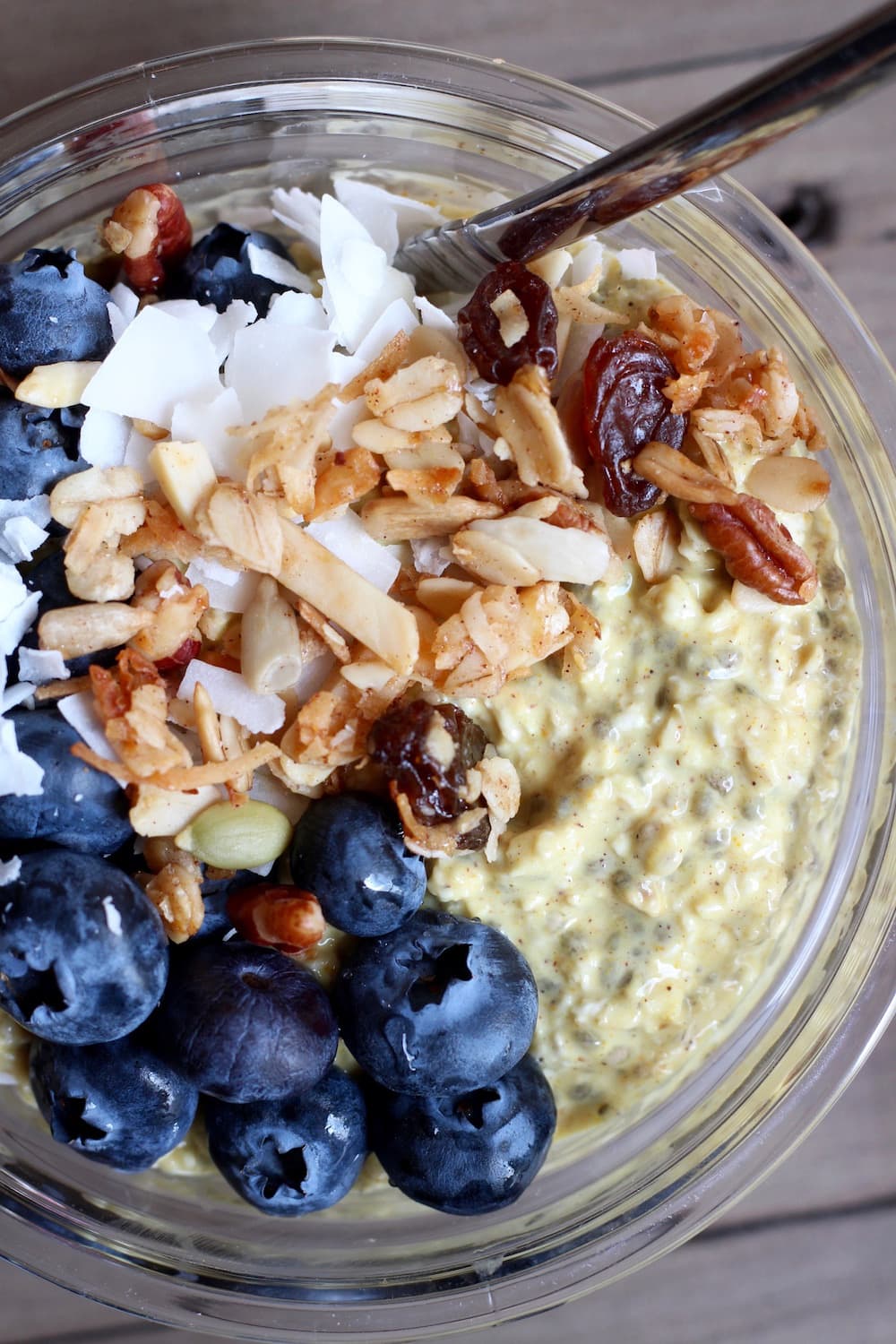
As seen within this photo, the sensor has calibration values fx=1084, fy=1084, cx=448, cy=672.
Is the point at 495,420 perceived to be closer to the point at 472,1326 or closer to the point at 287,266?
the point at 287,266

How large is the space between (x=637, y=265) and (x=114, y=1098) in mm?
807

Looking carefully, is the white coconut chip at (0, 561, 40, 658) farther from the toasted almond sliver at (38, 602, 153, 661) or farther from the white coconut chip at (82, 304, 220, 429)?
the white coconut chip at (82, 304, 220, 429)

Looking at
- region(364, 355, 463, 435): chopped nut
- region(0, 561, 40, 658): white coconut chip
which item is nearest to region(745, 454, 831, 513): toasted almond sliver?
region(364, 355, 463, 435): chopped nut

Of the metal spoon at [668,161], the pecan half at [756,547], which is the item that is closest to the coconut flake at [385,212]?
the metal spoon at [668,161]

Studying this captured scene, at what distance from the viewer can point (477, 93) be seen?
1.01m

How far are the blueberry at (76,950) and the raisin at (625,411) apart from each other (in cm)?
49

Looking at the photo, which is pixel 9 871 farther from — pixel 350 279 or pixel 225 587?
pixel 350 279

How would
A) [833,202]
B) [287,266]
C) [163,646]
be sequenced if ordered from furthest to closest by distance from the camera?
[833,202] < [287,266] < [163,646]

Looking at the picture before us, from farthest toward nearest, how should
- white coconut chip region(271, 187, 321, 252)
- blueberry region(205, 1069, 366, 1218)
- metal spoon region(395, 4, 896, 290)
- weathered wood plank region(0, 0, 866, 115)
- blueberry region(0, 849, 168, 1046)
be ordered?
1. weathered wood plank region(0, 0, 866, 115)
2. white coconut chip region(271, 187, 321, 252)
3. blueberry region(205, 1069, 366, 1218)
4. blueberry region(0, 849, 168, 1046)
5. metal spoon region(395, 4, 896, 290)

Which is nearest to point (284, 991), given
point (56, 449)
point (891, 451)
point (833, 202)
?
point (56, 449)

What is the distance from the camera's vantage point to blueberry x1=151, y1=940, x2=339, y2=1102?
2.64 feet

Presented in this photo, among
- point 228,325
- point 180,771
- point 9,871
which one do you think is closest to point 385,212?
point 228,325

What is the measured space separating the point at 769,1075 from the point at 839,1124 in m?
0.32

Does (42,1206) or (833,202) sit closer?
(42,1206)
